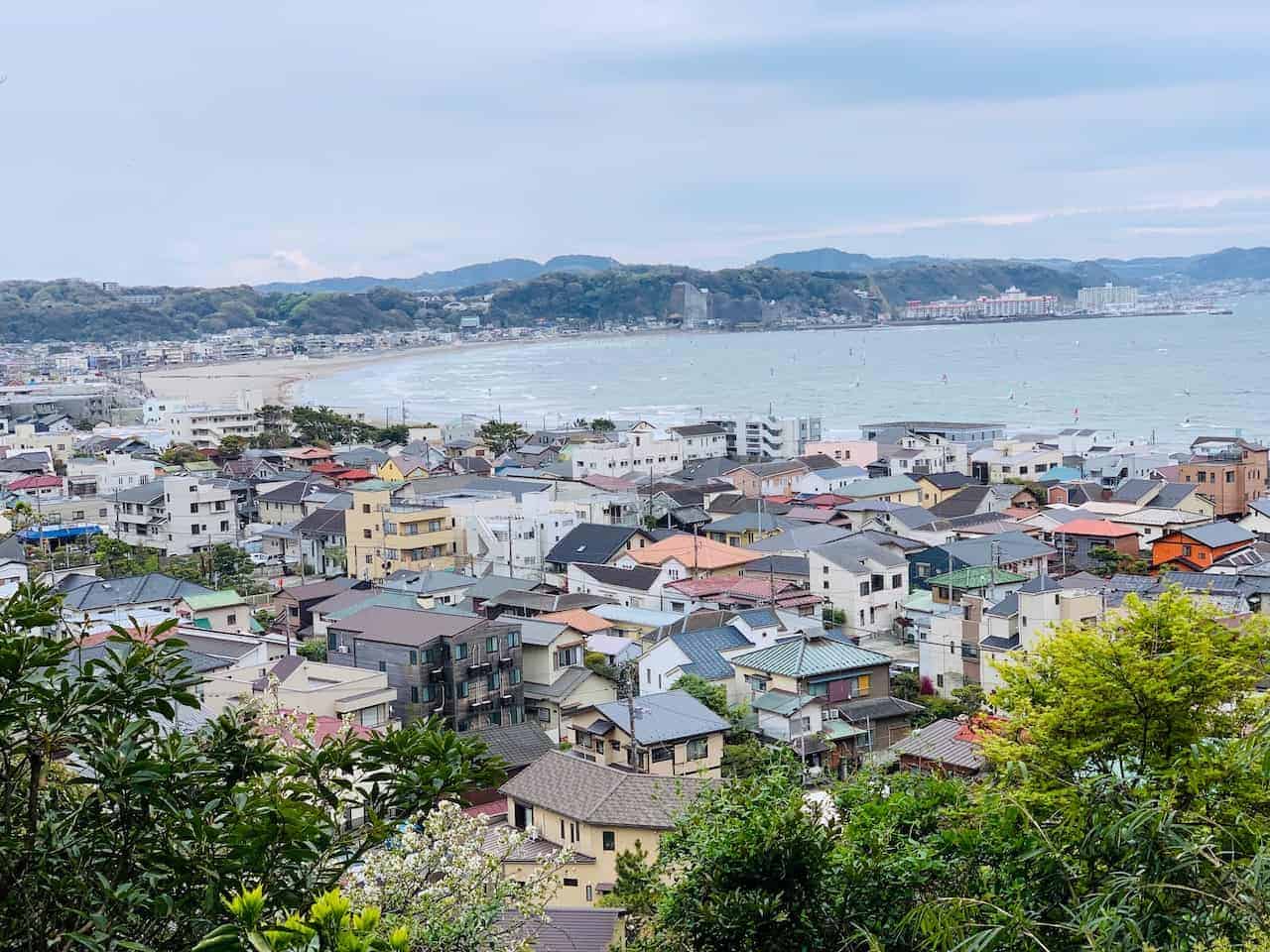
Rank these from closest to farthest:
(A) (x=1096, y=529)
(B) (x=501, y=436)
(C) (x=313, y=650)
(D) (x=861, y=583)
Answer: (C) (x=313, y=650) → (D) (x=861, y=583) → (A) (x=1096, y=529) → (B) (x=501, y=436)

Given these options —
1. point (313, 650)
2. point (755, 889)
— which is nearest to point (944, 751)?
point (755, 889)

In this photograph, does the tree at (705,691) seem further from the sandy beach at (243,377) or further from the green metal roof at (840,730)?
the sandy beach at (243,377)

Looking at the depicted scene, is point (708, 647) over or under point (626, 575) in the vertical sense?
over

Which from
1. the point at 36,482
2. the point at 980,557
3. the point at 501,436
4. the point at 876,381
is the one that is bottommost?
the point at 876,381

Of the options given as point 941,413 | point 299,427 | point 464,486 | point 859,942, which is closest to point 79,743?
point 859,942

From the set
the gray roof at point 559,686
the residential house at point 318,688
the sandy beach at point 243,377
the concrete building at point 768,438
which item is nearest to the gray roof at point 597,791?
the residential house at point 318,688

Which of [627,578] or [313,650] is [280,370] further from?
[313,650]

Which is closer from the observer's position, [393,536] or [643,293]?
[393,536]

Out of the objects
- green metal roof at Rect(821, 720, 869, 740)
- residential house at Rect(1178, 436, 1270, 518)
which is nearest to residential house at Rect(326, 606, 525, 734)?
A: green metal roof at Rect(821, 720, 869, 740)
